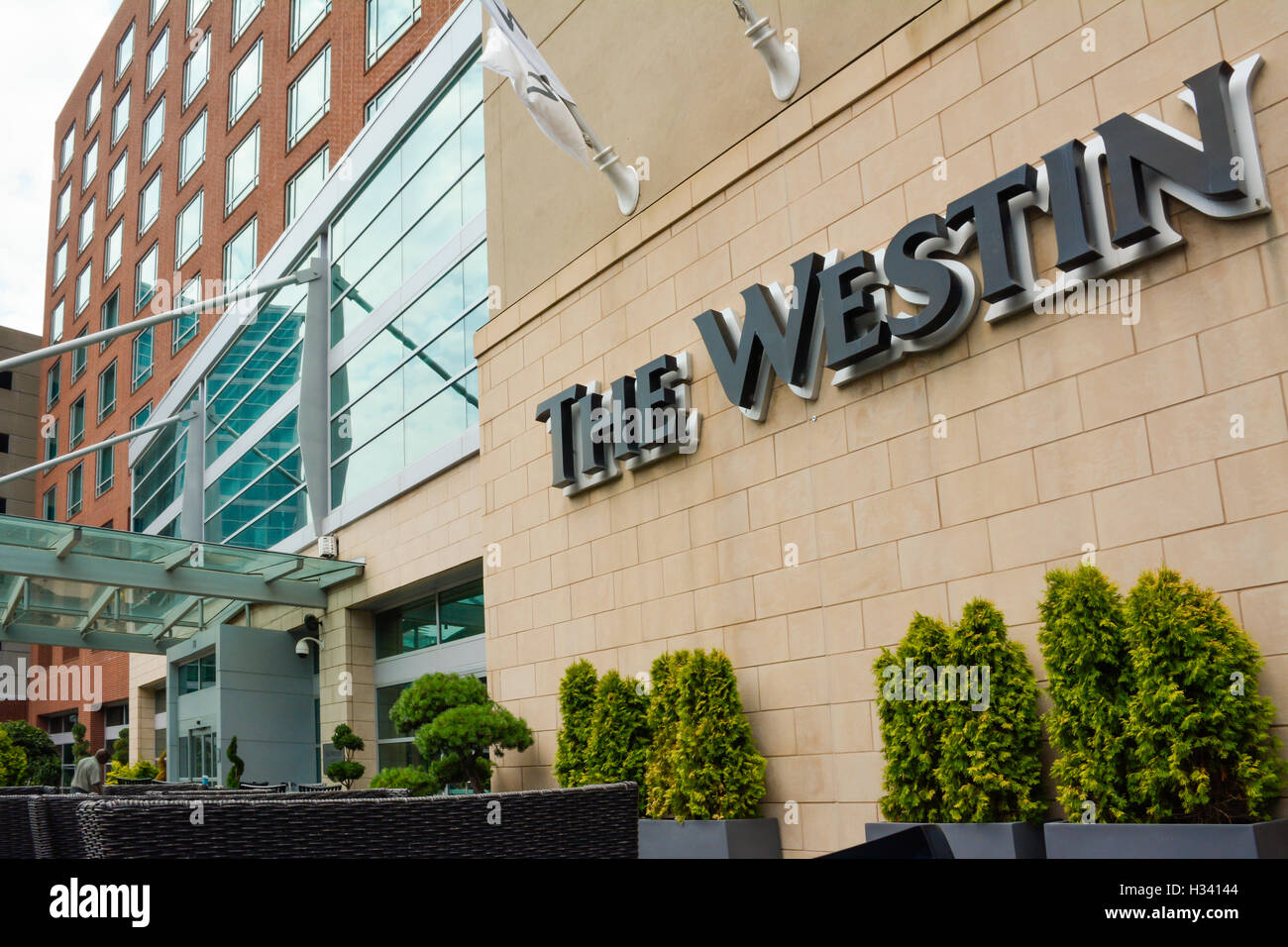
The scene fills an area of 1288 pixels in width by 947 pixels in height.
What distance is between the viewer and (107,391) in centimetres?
3688

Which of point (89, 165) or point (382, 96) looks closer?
point (382, 96)

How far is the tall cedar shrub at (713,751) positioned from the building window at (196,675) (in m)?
16.3

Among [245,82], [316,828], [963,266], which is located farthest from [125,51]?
[316,828]

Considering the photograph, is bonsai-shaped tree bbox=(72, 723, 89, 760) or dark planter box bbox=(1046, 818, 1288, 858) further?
bonsai-shaped tree bbox=(72, 723, 89, 760)

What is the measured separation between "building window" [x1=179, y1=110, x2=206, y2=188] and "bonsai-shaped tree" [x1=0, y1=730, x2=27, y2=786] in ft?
53.0

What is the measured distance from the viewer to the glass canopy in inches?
643

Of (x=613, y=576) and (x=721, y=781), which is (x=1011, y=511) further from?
(x=613, y=576)

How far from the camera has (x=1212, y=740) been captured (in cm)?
571

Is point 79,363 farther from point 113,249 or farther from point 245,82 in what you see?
point 245,82

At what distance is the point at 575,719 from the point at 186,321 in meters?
23.8

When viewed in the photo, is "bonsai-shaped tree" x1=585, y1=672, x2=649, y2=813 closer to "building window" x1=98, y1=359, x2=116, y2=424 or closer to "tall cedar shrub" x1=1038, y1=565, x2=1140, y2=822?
"tall cedar shrub" x1=1038, y1=565, x2=1140, y2=822

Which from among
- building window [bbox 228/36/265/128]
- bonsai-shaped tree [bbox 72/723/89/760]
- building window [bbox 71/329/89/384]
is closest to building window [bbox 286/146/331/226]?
building window [bbox 228/36/265/128]

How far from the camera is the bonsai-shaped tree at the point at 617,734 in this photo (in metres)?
10.3
